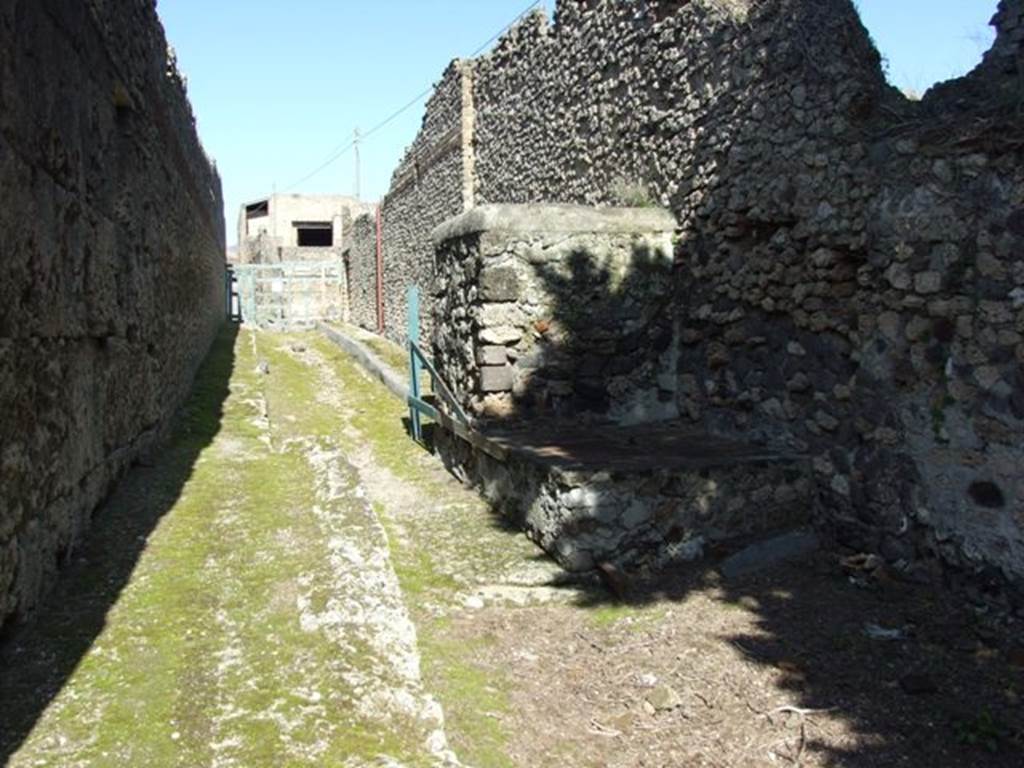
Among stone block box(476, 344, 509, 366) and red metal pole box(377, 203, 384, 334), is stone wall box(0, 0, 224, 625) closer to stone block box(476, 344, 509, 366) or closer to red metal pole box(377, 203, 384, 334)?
stone block box(476, 344, 509, 366)

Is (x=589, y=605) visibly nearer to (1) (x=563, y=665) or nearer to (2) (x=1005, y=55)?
(1) (x=563, y=665)

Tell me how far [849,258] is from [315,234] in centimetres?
3256

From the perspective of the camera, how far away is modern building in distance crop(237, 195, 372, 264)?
2828cm

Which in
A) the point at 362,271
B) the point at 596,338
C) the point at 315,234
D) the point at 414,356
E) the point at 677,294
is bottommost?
the point at 414,356

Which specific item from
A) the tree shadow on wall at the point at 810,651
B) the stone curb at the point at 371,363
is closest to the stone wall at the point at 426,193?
the stone curb at the point at 371,363

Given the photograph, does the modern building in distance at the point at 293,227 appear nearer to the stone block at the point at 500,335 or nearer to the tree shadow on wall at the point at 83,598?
the tree shadow on wall at the point at 83,598

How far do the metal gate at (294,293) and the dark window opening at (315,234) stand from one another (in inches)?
296

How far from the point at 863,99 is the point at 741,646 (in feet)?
9.62

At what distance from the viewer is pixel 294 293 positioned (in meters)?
25.7

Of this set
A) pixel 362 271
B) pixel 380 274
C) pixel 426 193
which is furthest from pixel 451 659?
pixel 362 271

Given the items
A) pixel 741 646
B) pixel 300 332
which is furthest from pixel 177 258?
pixel 300 332

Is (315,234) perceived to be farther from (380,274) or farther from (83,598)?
(83,598)

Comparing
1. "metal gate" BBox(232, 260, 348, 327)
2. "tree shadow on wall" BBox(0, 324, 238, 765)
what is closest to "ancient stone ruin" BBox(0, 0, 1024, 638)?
"tree shadow on wall" BBox(0, 324, 238, 765)

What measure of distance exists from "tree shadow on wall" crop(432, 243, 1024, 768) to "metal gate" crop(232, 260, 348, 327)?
67.3 feet
